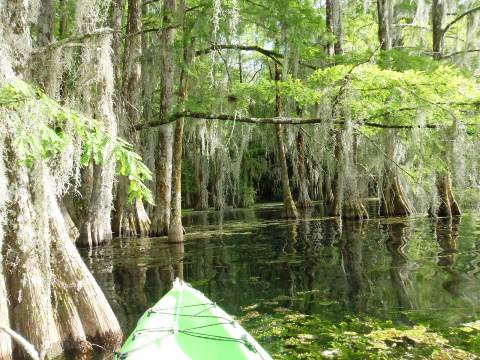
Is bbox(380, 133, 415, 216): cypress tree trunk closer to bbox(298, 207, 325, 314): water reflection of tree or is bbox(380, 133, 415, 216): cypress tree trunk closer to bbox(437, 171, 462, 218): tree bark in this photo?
bbox(437, 171, 462, 218): tree bark

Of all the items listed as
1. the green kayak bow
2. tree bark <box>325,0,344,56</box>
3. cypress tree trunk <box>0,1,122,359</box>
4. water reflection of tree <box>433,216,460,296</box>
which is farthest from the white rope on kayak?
tree bark <box>325,0,344,56</box>

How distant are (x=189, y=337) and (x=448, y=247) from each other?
26.9 ft

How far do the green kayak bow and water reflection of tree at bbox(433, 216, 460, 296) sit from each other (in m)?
4.06

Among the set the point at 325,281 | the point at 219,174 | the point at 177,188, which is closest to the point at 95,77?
the point at 325,281

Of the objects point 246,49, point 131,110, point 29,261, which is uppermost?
point 246,49

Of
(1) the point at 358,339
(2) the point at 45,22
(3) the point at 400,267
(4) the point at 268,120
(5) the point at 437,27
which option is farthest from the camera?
(5) the point at 437,27

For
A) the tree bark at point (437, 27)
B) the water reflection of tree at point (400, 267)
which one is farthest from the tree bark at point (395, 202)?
the tree bark at point (437, 27)

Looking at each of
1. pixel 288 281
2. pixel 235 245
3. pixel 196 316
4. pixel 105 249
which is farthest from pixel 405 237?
pixel 196 316

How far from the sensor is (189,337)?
367cm

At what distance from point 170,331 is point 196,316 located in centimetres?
41

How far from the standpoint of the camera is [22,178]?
433 centimetres

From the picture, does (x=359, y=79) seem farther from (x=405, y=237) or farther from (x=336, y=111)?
(x=405, y=237)

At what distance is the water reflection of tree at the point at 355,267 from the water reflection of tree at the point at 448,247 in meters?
1.23

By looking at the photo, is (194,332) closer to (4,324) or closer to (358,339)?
(4,324)
